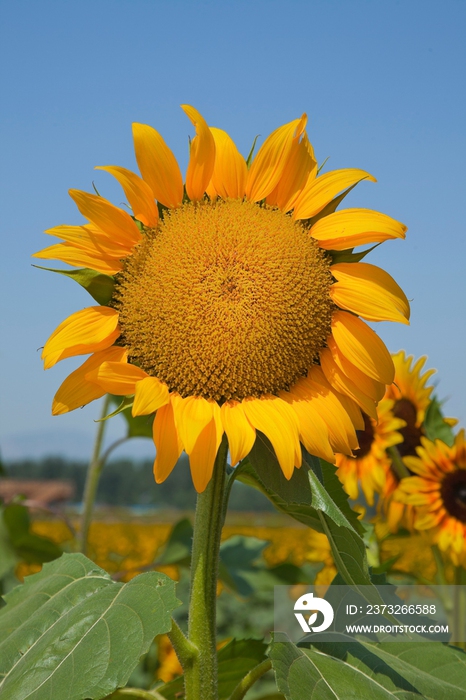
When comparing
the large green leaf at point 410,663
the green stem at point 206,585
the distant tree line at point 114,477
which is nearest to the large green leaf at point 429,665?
the large green leaf at point 410,663

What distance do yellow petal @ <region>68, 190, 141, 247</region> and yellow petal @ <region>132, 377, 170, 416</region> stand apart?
1.13 ft

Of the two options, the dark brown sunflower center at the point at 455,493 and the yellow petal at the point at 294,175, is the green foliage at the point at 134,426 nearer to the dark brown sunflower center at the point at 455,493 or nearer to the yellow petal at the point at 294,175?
the dark brown sunflower center at the point at 455,493

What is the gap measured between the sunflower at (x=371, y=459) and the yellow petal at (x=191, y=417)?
1.65 metres

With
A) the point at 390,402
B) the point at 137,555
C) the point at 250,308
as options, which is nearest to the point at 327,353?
the point at 250,308

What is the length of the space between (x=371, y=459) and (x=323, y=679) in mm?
1653

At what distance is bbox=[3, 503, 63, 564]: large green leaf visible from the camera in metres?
3.46

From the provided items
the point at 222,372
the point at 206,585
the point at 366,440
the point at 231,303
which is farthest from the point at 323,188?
the point at 366,440

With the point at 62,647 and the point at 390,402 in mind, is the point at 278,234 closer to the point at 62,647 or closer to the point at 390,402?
the point at 62,647

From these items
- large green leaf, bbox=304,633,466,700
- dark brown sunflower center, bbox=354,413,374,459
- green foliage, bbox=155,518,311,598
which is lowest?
green foliage, bbox=155,518,311,598

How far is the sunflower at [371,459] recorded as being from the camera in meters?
2.94

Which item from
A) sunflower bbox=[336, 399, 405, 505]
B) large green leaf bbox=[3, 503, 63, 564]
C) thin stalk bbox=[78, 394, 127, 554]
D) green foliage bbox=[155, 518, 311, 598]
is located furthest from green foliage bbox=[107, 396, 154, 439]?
sunflower bbox=[336, 399, 405, 505]

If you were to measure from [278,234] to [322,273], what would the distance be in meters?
0.13

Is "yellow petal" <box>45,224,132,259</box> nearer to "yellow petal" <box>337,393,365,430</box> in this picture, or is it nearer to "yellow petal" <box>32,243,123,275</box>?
"yellow petal" <box>32,243,123,275</box>

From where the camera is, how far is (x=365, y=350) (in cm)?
145
